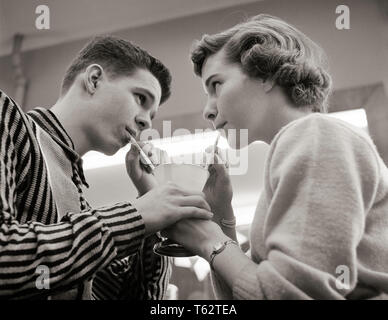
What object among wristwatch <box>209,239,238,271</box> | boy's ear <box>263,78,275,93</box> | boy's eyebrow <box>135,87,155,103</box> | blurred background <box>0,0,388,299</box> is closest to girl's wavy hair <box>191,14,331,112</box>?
boy's ear <box>263,78,275,93</box>

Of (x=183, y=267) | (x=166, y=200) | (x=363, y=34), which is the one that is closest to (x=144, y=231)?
(x=166, y=200)

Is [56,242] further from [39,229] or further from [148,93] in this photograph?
[148,93]

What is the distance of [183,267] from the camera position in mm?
2254

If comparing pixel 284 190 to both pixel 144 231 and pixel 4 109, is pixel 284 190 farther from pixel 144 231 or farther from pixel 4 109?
pixel 4 109

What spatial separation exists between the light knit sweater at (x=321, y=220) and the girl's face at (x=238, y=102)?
211 millimetres

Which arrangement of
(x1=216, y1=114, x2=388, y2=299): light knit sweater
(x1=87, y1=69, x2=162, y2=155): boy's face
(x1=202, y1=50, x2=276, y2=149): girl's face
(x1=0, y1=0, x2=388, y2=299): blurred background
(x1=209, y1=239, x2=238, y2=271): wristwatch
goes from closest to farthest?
(x1=216, y1=114, x2=388, y2=299): light knit sweater → (x1=209, y1=239, x2=238, y2=271): wristwatch → (x1=202, y1=50, x2=276, y2=149): girl's face → (x1=87, y1=69, x2=162, y2=155): boy's face → (x1=0, y1=0, x2=388, y2=299): blurred background

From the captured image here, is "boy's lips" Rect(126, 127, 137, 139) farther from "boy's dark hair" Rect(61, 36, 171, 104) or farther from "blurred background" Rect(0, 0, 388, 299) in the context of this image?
"blurred background" Rect(0, 0, 388, 299)

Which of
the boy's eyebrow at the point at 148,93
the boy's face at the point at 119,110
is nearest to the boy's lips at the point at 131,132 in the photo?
the boy's face at the point at 119,110

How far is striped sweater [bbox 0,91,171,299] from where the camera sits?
0.67m

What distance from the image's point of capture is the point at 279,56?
3.24 ft

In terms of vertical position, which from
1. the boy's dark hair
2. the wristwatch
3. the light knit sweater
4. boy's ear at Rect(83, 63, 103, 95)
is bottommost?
the wristwatch

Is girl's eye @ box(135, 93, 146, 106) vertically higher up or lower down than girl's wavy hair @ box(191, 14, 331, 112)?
lower down

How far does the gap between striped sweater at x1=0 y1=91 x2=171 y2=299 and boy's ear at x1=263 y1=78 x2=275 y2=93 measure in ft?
1.30

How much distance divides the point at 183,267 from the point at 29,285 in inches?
64.1
